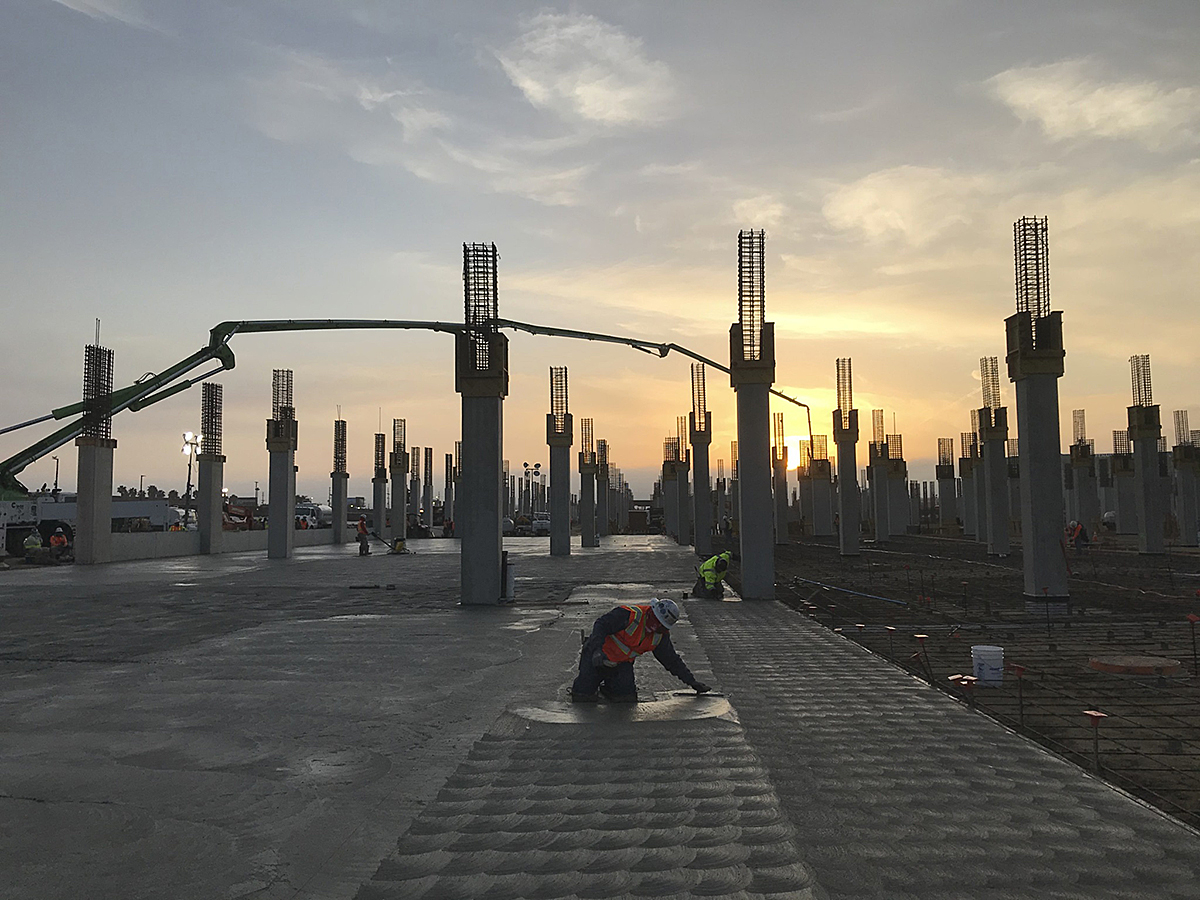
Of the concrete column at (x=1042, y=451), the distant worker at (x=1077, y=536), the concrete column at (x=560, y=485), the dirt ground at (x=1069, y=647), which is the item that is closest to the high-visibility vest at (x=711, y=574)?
the dirt ground at (x=1069, y=647)

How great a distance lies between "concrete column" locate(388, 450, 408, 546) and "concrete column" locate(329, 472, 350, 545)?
3.17m

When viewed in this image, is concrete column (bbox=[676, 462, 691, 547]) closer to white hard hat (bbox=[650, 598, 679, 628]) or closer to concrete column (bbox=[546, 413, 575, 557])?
concrete column (bbox=[546, 413, 575, 557])

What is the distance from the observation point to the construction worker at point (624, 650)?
316 inches

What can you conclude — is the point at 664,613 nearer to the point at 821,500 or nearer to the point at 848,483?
the point at 848,483

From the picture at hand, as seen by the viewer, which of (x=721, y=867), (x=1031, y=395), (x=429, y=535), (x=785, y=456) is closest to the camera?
(x=721, y=867)

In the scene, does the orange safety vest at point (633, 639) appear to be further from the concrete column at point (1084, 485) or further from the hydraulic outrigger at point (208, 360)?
the concrete column at point (1084, 485)

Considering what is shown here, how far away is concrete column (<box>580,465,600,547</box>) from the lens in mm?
47000

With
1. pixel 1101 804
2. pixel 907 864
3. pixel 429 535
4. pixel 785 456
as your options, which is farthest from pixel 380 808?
pixel 785 456

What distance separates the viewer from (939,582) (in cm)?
2417

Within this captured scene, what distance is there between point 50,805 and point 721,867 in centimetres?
413

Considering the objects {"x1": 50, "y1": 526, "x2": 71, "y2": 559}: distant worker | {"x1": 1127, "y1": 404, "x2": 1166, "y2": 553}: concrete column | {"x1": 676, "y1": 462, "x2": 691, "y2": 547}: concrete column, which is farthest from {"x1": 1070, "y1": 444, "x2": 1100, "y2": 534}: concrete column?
{"x1": 50, "y1": 526, "x2": 71, "y2": 559}: distant worker

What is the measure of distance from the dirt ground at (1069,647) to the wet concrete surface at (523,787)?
0.61 meters

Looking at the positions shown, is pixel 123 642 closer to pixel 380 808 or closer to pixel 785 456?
pixel 380 808

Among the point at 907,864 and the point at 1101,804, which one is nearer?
the point at 907,864
